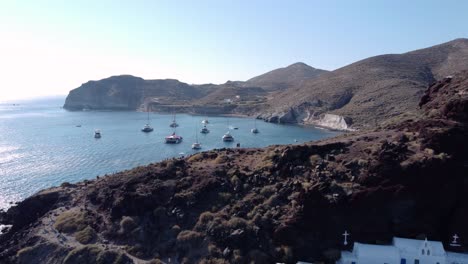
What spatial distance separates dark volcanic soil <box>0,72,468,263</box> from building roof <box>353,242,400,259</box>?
5.17ft

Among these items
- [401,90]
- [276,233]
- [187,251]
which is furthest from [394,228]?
[401,90]

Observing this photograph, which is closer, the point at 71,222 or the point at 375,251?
the point at 375,251

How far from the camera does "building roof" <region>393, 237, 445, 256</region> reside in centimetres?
2558

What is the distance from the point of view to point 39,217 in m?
40.6

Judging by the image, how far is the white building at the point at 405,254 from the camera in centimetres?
2552

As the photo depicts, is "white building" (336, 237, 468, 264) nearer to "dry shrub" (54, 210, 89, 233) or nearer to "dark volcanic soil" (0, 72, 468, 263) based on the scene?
"dark volcanic soil" (0, 72, 468, 263)

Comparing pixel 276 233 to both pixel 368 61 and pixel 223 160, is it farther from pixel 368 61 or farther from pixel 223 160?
pixel 368 61

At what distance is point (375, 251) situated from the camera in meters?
26.3

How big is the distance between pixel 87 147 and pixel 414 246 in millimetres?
84177

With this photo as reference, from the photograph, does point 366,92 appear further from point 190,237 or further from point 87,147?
point 190,237

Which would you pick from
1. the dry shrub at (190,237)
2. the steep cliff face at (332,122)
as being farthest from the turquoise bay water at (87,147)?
the dry shrub at (190,237)

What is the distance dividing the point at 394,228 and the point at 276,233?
8.47 m

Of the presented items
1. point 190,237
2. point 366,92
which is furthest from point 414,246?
point 366,92

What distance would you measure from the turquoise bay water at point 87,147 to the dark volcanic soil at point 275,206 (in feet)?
70.3
